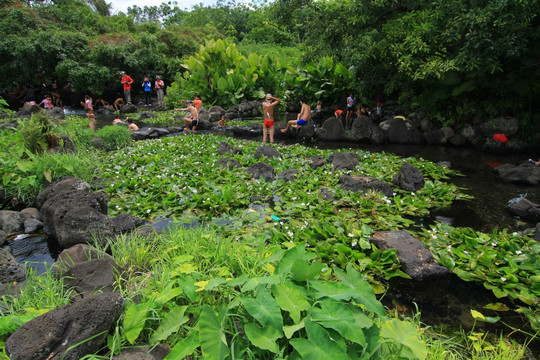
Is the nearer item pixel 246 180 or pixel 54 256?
pixel 54 256

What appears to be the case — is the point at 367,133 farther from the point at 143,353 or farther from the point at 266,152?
the point at 143,353

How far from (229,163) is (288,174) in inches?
66.8

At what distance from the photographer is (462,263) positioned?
422cm

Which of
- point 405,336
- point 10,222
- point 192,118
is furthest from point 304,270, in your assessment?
point 192,118

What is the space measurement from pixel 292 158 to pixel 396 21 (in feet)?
19.9

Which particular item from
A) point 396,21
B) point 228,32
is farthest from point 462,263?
point 228,32

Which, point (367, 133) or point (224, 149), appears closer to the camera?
point (224, 149)

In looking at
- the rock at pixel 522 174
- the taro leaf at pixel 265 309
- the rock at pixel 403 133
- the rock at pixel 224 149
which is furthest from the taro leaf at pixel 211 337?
the rock at pixel 403 133

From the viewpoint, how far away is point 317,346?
198 cm

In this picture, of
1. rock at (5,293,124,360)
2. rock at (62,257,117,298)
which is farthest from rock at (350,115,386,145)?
rock at (5,293,124,360)

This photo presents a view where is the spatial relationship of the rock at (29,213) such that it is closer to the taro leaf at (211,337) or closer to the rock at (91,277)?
the rock at (91,277)

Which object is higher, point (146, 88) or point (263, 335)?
point (146, 88)

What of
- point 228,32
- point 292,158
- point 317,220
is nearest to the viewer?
point 317,220

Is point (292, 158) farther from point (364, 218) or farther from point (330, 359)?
point (330, 359)
